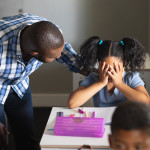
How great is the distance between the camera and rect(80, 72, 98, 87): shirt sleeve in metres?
1.61

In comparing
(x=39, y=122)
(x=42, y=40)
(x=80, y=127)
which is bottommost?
(x=39, y=122)

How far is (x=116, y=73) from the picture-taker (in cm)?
146

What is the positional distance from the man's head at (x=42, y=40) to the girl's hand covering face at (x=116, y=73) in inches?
13.7

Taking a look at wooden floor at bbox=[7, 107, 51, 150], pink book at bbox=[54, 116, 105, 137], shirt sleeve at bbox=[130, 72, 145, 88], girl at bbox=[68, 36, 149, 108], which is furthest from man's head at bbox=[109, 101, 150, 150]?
wooden floor at bbox=[7, 107, 51, 150]

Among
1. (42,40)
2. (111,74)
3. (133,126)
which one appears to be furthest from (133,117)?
(111,74)

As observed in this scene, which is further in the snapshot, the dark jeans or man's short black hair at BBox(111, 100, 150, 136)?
the dark jeans

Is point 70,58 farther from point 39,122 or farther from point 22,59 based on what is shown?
point 39,122

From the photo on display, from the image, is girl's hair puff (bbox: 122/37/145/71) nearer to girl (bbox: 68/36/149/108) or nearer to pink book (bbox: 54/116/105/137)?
girl (bbox: 68/36/149/108)

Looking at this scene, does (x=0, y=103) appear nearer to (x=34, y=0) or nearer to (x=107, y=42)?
(x=107, y=42)

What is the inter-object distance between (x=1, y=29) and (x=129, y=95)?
75 cm

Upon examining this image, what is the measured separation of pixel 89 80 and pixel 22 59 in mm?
441

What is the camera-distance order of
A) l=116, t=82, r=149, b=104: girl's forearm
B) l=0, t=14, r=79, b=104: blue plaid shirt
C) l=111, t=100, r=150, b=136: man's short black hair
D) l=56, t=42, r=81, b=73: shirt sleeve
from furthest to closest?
l=56, t=42, r=81, b=73: shirt sleeve, l=116, t=82, r=149, b=104: girl's forearm, l=0, t=14, r=79, b=104: blue plaid shirt, l=111, t=100, r=150, b=136: man's short black hair

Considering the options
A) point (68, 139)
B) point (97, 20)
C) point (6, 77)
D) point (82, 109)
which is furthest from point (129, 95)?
point (97, 20)

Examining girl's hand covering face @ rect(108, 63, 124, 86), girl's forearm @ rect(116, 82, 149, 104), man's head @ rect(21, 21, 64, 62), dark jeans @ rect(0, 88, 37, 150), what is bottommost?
dark jeans @ rect(0, 88, 37, 150)
